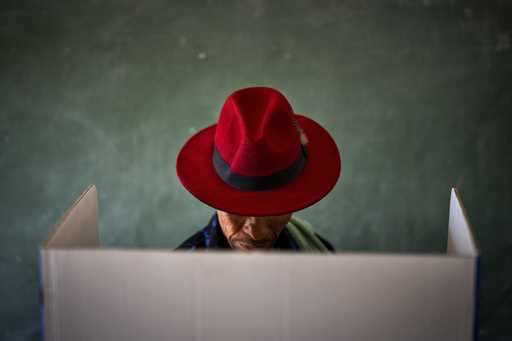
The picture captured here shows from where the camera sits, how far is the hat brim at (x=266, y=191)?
1.26 metres

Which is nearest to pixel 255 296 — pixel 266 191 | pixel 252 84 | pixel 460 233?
pixel 460 233

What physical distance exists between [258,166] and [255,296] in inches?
16.2

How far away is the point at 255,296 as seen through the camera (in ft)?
2.94

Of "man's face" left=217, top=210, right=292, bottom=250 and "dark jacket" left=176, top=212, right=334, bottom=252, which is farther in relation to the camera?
"dark jacket" left=176, top=212, right=334, bottom=252

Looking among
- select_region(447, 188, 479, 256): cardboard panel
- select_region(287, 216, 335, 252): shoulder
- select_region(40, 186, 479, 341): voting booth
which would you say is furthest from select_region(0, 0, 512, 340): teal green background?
select_region(40, 186, 479, 341): voting booth

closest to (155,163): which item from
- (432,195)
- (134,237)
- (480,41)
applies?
(134,237)

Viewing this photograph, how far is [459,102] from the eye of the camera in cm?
227

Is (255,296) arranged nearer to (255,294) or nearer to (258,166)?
(255,294)

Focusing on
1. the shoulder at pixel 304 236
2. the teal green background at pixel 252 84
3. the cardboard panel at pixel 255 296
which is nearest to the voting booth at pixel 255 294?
the cardboard panel at pixel 255 296

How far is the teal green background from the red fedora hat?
89cm

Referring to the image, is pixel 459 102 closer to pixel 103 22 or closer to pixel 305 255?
pixel 103 22

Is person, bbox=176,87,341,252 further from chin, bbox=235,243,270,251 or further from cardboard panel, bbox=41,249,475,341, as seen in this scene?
cardboard panel, bbox=41,249,475,341

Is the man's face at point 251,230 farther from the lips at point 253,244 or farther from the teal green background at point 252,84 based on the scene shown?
the teal green background at point 252,84

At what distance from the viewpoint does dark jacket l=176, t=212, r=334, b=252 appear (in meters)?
1.50
